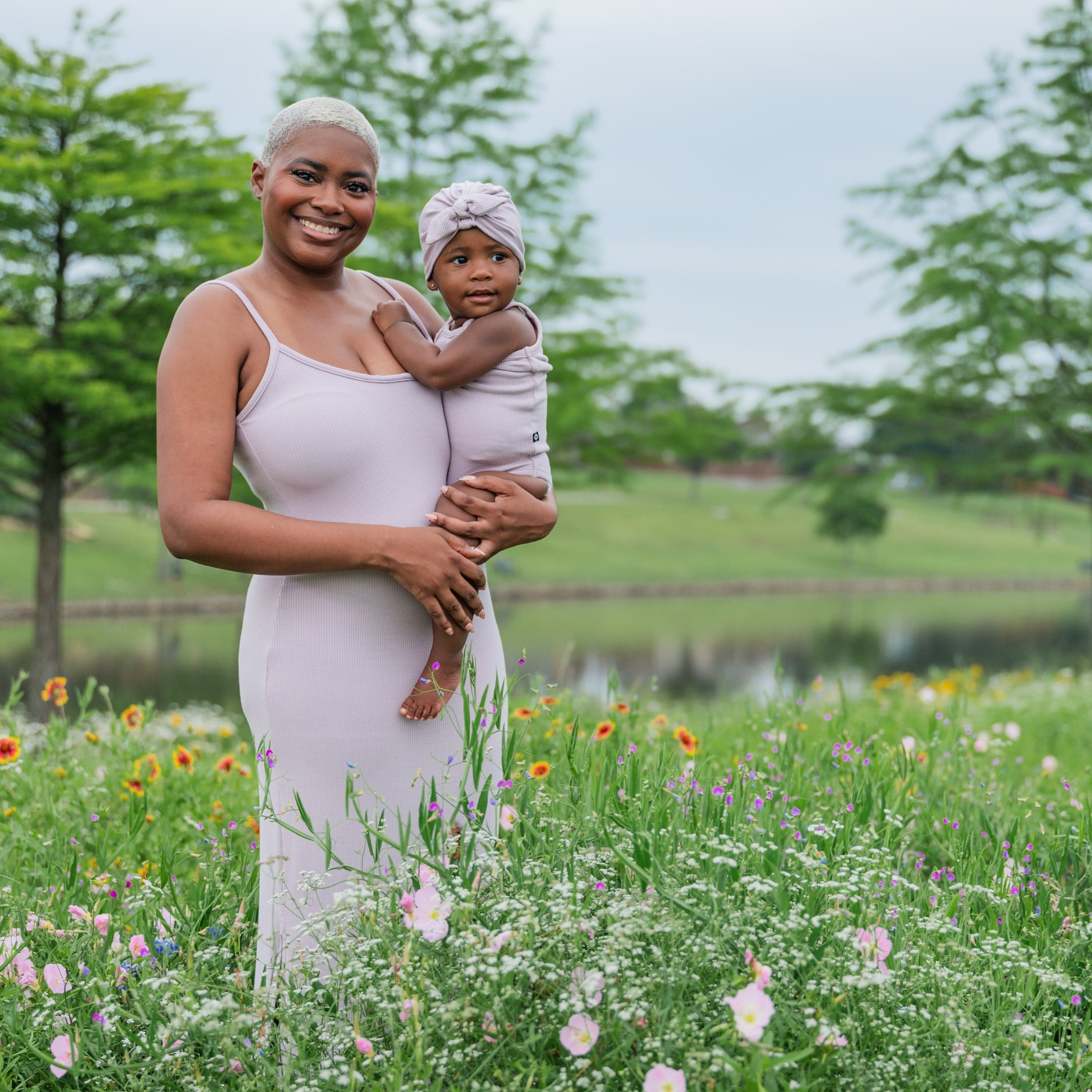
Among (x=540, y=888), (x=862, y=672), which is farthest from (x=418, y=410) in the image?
(x=862, y=672)

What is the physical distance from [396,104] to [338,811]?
14.3 m

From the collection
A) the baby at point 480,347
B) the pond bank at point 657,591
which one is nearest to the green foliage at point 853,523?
the pond bank at point 657,591

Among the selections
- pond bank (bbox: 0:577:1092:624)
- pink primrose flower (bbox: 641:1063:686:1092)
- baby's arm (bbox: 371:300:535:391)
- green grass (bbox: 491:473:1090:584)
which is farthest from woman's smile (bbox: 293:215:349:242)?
green grass (bbox: 491:473:1090:584)

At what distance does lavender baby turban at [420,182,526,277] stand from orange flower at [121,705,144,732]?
8.86ft

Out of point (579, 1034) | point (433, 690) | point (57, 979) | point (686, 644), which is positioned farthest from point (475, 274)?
point (686, 644)

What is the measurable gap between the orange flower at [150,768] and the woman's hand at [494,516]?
85.1 inches

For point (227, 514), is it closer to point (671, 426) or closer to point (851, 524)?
point (671, 426)

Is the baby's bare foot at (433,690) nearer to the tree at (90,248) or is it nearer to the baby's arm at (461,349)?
the baby's arm at (461,349)

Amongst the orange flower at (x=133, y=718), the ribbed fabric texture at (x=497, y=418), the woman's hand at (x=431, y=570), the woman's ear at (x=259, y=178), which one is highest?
the woman's ear at (x=259, y=178)

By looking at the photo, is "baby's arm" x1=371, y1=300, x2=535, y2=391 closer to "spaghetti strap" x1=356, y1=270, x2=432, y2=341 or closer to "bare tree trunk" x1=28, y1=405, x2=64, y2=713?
"spaghetti strap" x1=356, y1=270, x2=432, y2=341

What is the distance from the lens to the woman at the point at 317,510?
213 centimetres

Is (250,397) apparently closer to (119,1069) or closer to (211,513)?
(211,513)

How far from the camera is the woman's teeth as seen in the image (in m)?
2.31

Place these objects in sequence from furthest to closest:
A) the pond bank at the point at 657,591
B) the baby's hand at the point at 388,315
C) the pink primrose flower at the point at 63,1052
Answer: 1. the pond bank at the point at 657,591
2. the baby's hand at the point at 388,315
3. the pink primrose flower at the point at 63,1052
